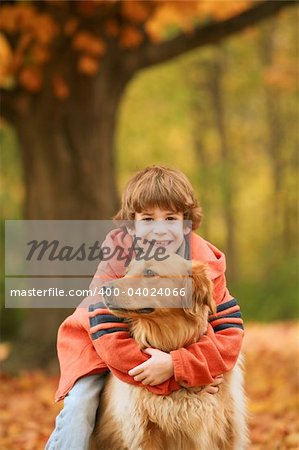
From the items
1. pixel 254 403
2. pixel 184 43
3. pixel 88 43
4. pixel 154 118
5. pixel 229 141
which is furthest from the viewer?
pixel 229 141

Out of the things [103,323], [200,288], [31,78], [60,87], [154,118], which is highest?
[154,118]

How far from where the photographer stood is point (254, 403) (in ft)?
20.5

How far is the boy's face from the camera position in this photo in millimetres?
2986

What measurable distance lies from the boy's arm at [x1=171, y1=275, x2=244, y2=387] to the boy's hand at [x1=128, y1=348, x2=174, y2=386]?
32mm

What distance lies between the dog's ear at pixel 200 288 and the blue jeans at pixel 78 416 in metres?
0.66

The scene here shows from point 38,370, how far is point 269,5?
456cm

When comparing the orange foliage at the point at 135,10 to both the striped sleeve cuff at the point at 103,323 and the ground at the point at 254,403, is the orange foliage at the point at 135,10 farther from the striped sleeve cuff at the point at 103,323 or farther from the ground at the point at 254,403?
the striped sleeve cuff at the point at 103,323

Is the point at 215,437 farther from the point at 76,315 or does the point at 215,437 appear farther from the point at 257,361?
the point at 257,361

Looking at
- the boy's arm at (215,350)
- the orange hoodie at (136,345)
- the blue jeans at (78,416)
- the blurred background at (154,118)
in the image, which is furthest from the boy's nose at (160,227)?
the blurred background at (154,118)

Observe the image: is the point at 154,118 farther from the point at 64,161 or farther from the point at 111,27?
the point at 64,161

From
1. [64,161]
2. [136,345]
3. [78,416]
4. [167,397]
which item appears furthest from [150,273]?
[64,161]

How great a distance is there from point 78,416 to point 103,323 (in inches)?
18.3

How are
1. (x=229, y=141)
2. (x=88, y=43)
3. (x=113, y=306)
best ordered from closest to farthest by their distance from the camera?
(x=113, y=306) < (x=88, y=43) < (x=229, y=141)

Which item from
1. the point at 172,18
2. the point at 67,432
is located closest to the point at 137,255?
the point at 67,432
